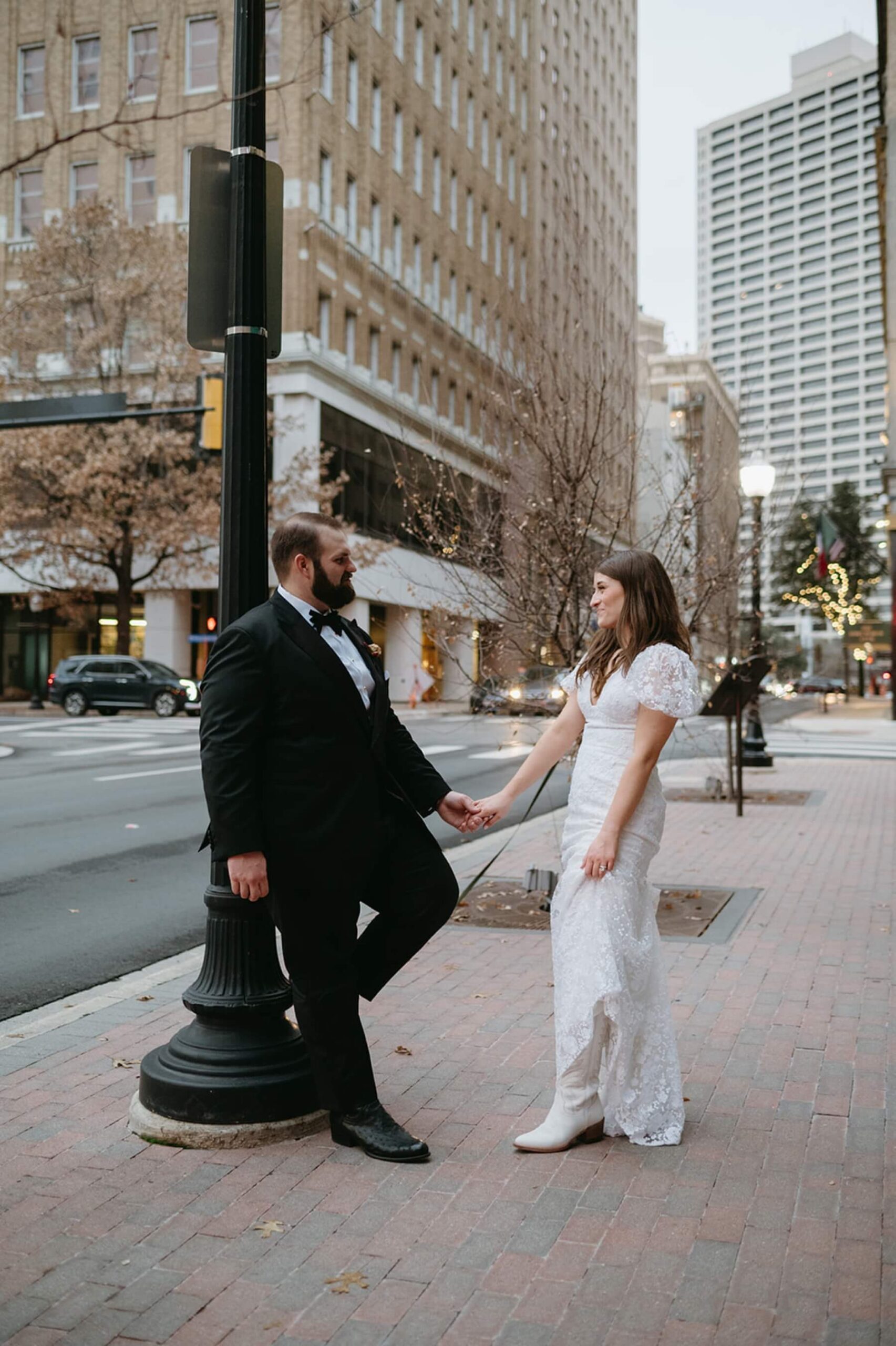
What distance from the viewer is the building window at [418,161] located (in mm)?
47031

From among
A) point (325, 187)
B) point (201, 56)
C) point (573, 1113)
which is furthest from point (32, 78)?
point (573, 1113)

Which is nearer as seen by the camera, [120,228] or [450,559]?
[450,559]

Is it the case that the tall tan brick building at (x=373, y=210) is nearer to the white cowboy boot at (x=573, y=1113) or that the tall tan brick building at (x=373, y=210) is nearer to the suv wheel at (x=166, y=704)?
the suv wheel at (x=166, y=704)

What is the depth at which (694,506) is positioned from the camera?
8.93 meters

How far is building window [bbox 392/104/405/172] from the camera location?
4509cm

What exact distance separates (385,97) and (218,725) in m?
45.2

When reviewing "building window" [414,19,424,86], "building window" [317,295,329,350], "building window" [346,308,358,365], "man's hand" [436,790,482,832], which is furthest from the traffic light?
"building window" [414,19,424,86]

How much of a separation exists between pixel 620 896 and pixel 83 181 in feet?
142

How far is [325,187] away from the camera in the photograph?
40312 millimetres

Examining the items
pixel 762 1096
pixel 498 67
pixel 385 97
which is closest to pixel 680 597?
pixel 762 1096

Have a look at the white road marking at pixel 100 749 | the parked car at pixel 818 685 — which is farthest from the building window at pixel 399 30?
the parked car at pixel 818 685

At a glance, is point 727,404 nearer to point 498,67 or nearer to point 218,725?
point 218,725

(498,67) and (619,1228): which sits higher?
(498,67)

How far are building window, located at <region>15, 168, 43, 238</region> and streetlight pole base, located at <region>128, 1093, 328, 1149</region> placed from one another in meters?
42.8
